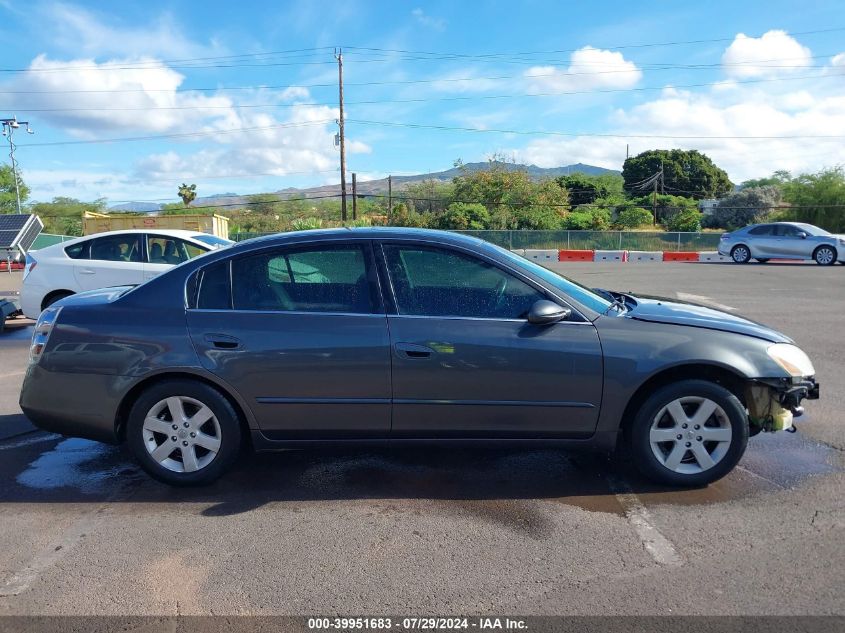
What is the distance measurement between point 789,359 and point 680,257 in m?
28.0

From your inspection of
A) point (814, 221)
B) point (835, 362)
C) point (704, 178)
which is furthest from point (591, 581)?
point (704, 178)

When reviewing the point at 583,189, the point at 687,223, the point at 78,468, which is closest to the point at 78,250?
the point at 78,468

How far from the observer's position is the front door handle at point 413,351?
12.6ft

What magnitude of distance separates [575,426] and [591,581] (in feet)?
3.49

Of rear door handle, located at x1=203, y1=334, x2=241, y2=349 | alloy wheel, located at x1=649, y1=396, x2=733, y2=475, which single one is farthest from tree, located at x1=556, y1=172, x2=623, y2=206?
rear door handle, located at x1=203, y1=334, x2=241, y2=349

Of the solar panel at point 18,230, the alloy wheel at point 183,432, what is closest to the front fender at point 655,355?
the alloy wheel at point 183,432

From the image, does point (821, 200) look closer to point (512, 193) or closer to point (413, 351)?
point (512, 193)

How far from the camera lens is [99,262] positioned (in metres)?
9.12

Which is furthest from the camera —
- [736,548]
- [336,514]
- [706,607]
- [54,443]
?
[54,443]

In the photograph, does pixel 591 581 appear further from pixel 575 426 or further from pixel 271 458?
pixel 271 458

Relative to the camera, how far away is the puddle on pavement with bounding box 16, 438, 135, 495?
13.9 feet

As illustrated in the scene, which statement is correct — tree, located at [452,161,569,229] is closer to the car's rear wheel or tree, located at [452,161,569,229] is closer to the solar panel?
the car's rear wheel

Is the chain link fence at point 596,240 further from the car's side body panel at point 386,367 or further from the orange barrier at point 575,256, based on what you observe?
the car's side body panel at point 386,367

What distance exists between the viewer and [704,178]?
266 ft
